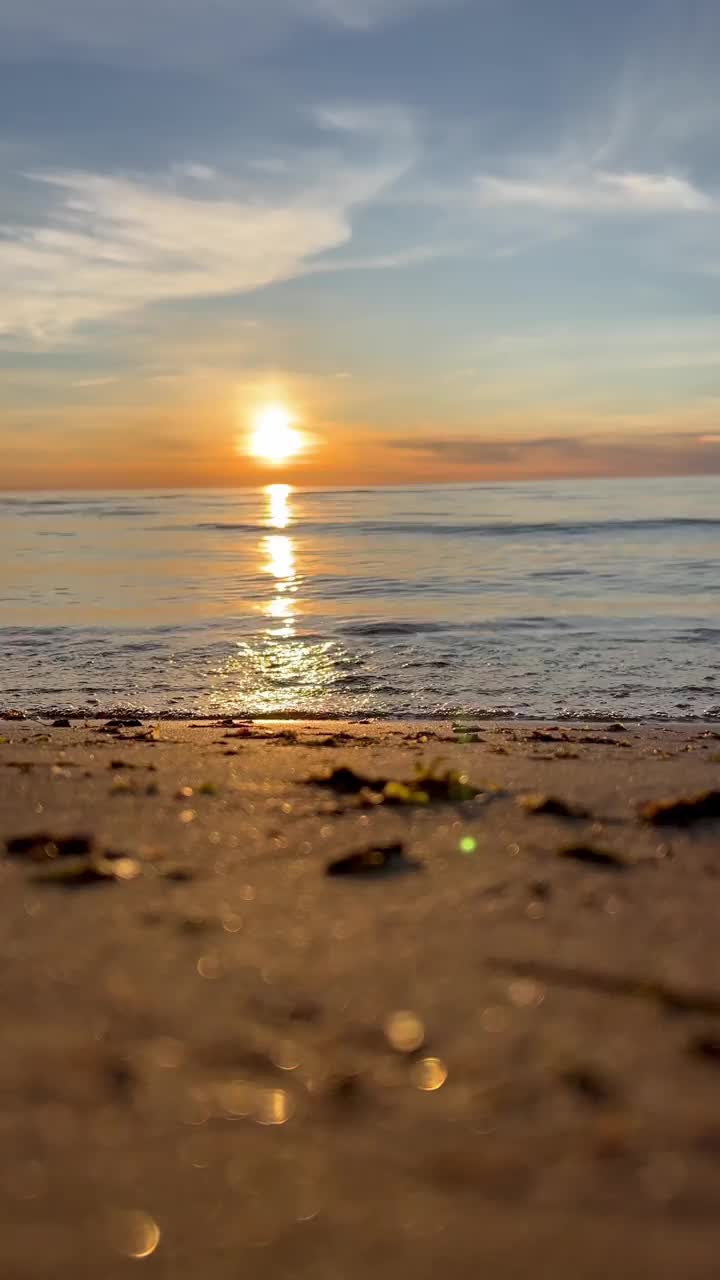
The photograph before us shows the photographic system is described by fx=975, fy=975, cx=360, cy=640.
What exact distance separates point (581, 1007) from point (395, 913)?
2.26 feet

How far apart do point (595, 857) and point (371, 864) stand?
78cm

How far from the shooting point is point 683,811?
3867mm

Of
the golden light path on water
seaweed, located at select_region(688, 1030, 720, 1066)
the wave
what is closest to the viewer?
seaweed, located at select_region(688, 1030, 720, 1066)

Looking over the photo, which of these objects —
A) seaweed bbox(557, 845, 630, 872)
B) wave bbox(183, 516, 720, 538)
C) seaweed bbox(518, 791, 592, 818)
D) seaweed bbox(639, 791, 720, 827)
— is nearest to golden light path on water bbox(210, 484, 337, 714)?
seaweed bbox(518, 791, 592, 818)

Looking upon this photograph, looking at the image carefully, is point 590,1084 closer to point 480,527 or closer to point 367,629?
point 367,629

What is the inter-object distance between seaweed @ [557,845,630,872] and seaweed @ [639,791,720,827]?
0.51 m

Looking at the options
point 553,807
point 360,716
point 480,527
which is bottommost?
point 360,716

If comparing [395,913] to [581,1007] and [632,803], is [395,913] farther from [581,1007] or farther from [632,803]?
[632,803]

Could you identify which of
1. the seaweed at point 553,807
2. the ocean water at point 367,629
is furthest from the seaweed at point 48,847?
the ocean water at point 367,629

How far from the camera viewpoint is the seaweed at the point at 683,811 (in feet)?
12.6

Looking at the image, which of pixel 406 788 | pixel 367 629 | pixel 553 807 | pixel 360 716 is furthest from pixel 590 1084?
pixel 367 629

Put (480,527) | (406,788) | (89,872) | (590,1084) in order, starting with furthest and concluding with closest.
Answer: (480,527)
(406,788)
(89,872)
(590,1084)

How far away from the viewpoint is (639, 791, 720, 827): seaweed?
12.6 feet

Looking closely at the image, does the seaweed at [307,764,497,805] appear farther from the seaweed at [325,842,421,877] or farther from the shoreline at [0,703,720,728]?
the shoreline at [0,703,720,728]
